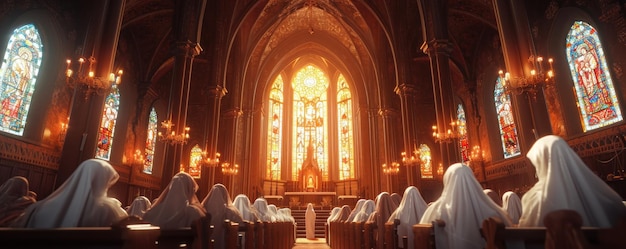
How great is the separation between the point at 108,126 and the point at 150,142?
11.9 feet

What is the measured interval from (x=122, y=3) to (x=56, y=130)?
7.01 meters

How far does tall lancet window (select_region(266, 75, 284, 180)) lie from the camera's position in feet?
90.5

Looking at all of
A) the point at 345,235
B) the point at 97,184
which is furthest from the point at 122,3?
the point at 345,235

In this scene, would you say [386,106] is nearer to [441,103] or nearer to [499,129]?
[499,129]

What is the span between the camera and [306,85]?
102 ft

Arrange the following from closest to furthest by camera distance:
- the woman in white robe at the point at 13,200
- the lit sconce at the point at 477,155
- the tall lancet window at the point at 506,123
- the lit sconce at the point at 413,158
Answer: the woman in white robe at the point at 13,200 → the lit sconce at the point at 413,158 → the tall lancet window at the point at 506,123 → the lit sconce at the point at 477,155

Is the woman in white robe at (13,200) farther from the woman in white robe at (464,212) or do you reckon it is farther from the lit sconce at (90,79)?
the woman in white robe at (464,212)

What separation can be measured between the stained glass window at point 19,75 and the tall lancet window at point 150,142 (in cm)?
788

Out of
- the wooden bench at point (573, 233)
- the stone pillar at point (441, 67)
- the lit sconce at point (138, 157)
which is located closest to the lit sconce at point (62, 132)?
the lit sconce at point (138, 157)

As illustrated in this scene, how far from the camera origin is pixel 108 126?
57.1ft

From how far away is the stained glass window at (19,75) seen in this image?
1155 cm

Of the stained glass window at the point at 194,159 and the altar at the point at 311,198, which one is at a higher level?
the stained glass window at the point at 194,159

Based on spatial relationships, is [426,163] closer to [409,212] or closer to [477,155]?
[477,155]

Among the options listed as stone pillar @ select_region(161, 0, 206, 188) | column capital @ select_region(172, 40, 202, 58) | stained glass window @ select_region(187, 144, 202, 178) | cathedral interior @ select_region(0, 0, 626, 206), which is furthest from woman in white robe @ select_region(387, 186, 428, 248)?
stained glass window @ select_region(187, 144, 202, 178)
